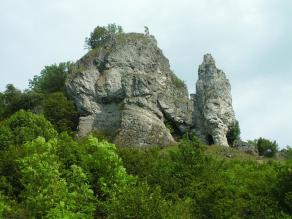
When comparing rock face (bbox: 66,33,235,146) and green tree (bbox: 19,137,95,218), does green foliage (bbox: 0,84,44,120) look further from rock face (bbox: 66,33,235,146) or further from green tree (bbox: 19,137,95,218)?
green tree (bbox: 19,137,95,218)

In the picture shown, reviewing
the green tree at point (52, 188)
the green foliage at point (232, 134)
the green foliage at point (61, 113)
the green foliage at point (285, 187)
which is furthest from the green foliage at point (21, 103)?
the green foliage at point (285, 187)

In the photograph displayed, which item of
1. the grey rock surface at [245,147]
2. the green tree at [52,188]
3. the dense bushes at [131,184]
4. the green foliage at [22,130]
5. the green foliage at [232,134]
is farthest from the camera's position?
the green foliage at [232,134]

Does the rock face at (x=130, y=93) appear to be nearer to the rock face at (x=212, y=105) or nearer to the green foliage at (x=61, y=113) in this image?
the green foliage at (x=61, y=113)

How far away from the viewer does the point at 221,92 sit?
86062 mm

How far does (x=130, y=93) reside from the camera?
81125mm

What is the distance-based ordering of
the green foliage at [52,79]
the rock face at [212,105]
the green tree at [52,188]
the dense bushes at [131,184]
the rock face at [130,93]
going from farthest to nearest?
the green foliage at [52,79] → the rock face at [212,105] → the rock face at [130,93] → the green tree at [52,188] → the dense bushes at [131,184]

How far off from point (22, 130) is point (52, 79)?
36776mm

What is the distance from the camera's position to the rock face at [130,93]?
255 ft

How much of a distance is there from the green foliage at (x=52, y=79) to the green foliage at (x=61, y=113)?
10.00 metres

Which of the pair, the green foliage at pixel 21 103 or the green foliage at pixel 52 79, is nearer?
the green foliage at pixel 21 103

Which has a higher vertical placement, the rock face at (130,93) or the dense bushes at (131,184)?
the rock face at (130,93)

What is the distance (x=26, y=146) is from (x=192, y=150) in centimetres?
1359

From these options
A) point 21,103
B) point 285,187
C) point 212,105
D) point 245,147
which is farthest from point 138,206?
point 21,103

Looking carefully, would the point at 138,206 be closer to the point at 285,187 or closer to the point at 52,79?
the point at 285,187
